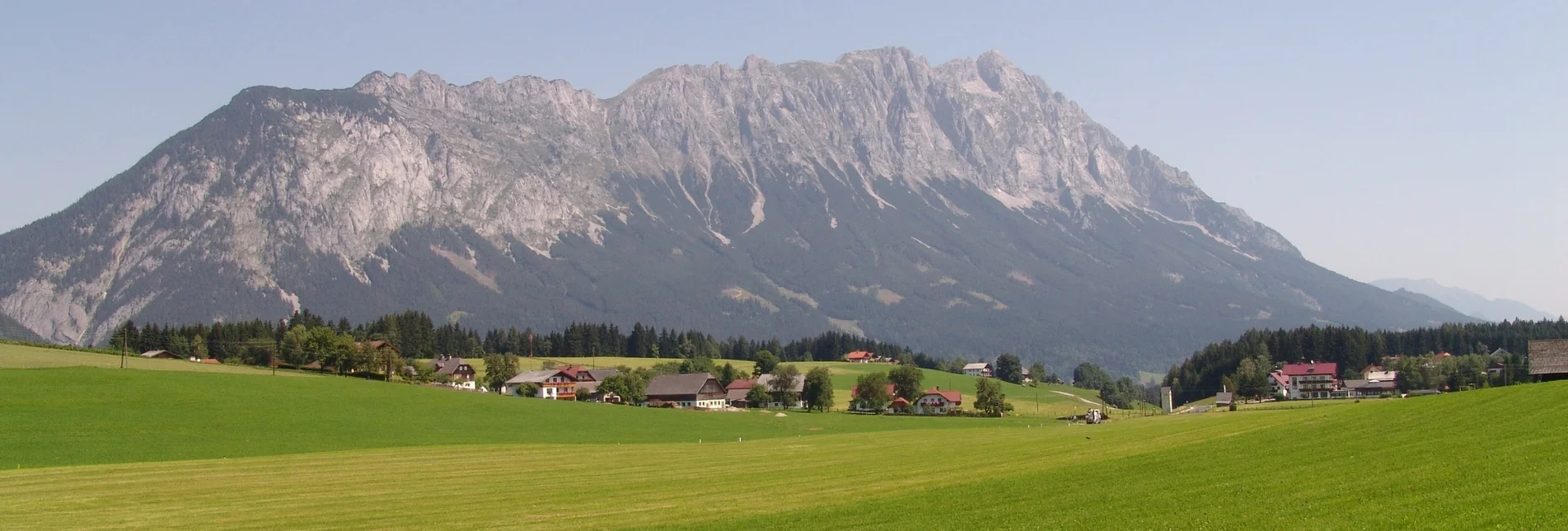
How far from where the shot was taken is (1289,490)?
104 ft

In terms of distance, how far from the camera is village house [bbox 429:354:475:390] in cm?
17756

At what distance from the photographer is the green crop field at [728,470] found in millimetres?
30422

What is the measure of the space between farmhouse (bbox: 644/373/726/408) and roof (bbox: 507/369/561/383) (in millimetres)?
16188

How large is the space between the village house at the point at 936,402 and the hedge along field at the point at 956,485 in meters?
100

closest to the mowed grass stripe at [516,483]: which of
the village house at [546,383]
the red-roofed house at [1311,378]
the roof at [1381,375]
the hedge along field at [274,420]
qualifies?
the hedge along field at [274,420]

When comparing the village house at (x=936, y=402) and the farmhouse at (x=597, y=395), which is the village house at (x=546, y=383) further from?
the village house at (x=936, y=402)

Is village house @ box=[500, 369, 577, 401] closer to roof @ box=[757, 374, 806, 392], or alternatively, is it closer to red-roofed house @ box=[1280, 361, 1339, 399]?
roof @ box=[757, 374, 806, 392]

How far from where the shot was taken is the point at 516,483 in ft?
179

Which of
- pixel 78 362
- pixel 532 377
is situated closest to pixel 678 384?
pixel 532 377

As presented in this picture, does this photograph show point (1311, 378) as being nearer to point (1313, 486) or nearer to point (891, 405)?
point (891, 405)

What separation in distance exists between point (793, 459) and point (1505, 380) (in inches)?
4755

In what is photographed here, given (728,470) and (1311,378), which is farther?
(1311,378)

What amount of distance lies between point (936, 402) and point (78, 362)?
10762 centimetres

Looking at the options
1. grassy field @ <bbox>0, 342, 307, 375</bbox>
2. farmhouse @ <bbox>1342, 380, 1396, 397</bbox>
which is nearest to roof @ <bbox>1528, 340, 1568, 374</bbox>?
farmhouse @ <bbox>1342, 380, 1396, 397</bbox>
